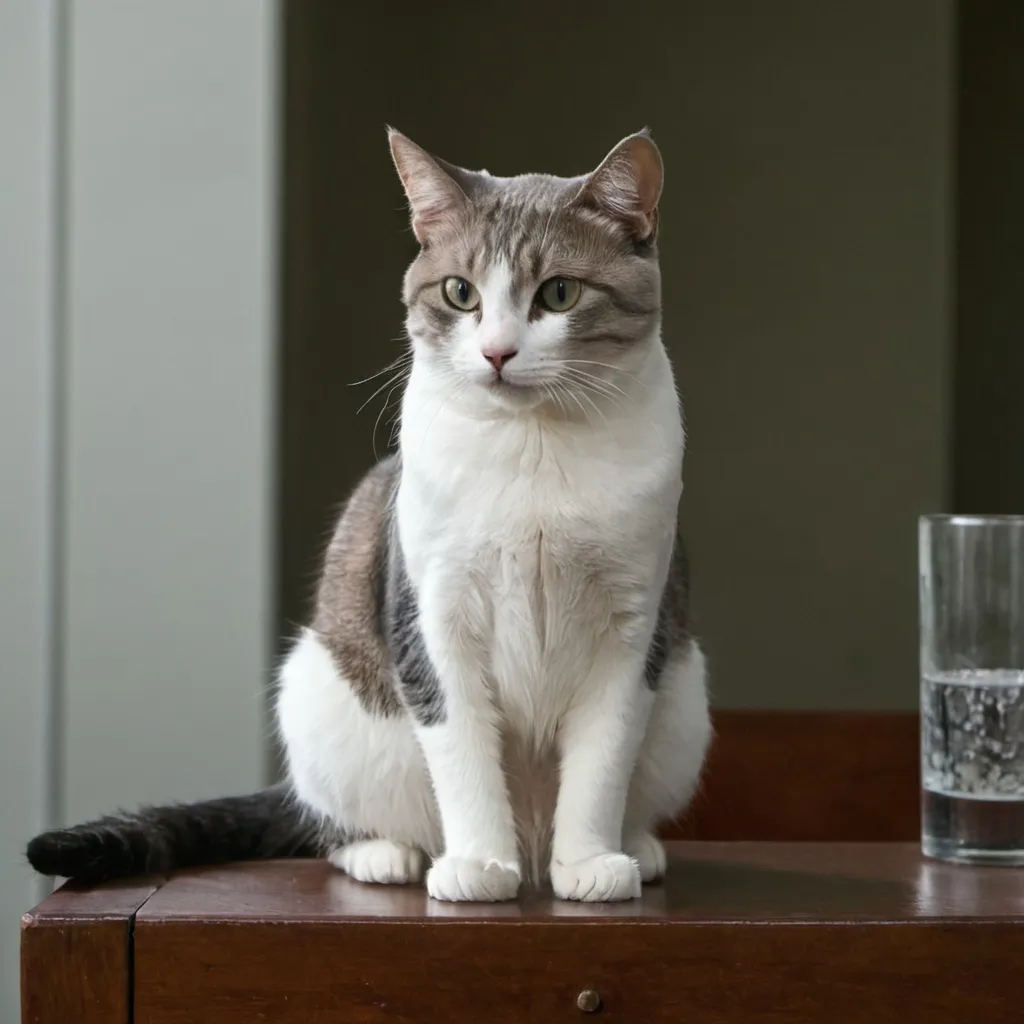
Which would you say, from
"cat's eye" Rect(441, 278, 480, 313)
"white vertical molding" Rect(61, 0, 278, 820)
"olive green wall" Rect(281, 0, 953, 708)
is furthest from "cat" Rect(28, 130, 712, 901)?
"olive green wall" Rect(281, 0, 953, 708)

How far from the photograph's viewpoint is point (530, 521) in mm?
959

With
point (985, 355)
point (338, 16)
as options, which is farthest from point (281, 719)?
point (985, 355)

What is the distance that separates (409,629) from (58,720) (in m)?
0.77

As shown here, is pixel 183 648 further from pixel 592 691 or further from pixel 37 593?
pixel 592 691

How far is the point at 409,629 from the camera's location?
1014 millimetres

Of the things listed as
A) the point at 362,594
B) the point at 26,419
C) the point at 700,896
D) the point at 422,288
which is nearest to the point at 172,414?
the point at 26,419

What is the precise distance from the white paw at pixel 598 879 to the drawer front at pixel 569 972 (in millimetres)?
48

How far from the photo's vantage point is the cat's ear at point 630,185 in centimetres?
95

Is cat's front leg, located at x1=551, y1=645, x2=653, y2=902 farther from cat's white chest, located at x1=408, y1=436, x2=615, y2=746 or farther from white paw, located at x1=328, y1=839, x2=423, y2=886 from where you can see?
white paw, located at x1=328, y1=839, x2=423, y2=886

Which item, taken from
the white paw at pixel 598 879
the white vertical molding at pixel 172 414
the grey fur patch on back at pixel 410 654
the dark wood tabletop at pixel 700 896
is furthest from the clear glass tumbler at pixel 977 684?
the white vertical molding at pixel 172 414

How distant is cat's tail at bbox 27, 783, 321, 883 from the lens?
1020mm

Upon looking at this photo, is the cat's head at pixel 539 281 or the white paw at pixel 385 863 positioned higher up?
the cat's head at pixel 539 281

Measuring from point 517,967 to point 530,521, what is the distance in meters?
0.30

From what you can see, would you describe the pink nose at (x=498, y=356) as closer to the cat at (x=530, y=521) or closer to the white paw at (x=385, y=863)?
the cat at (x=530, y=521)
